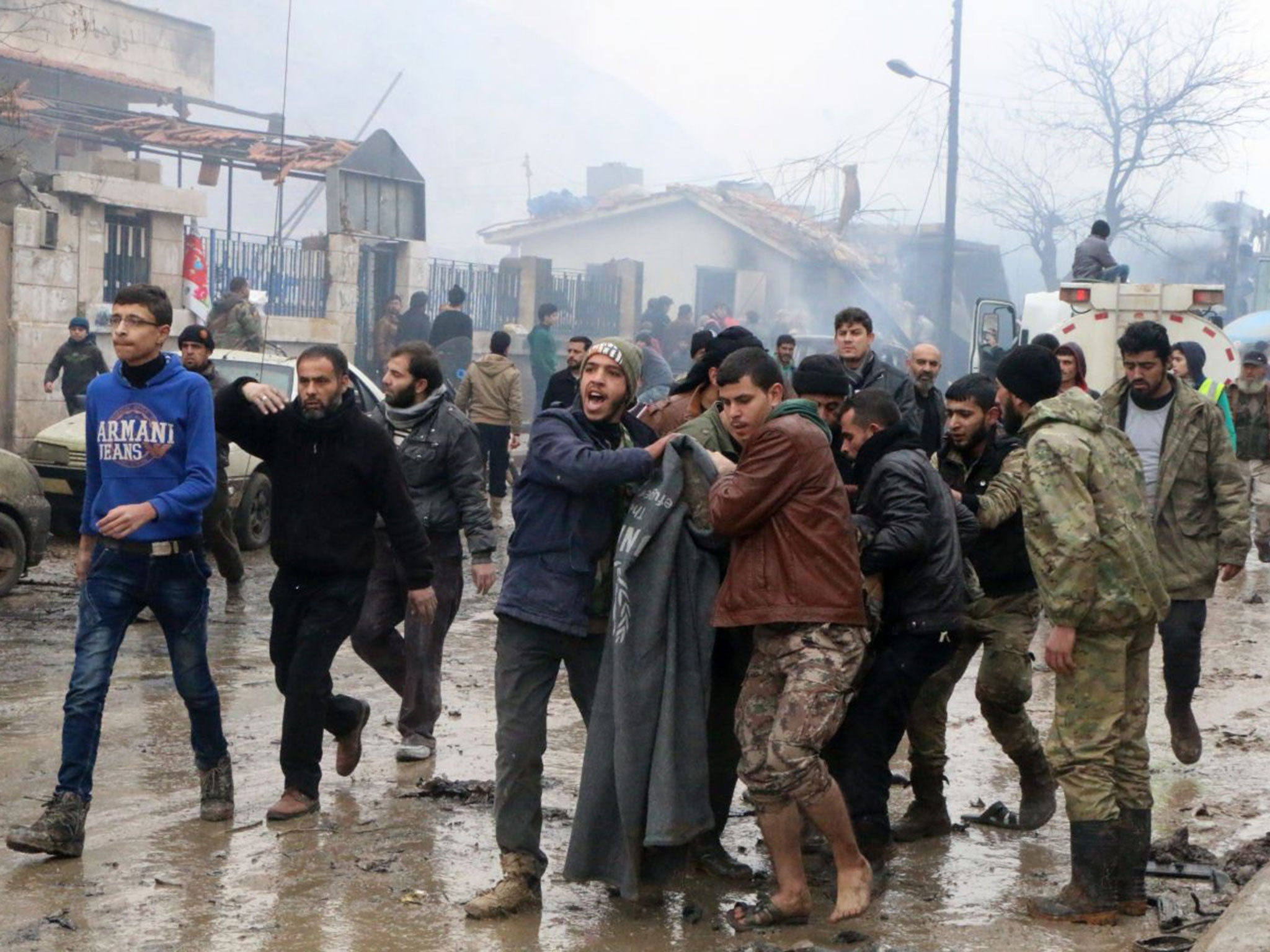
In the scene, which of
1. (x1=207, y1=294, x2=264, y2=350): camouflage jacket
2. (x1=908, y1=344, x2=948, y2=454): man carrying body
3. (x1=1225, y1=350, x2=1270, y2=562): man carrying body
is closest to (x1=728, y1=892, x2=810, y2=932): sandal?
(x1=908, y1=344, x2=948, y2=454): man carrying body

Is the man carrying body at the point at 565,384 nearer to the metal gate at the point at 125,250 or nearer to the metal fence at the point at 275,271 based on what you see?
the metal gate at the point at 125,250

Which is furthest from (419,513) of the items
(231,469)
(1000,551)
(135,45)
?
(135,45)

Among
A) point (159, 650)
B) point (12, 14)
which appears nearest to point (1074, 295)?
point (159, 650)

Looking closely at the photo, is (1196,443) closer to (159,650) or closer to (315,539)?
(315,539)

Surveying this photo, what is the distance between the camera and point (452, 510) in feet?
23.6

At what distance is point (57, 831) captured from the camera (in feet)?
17.8

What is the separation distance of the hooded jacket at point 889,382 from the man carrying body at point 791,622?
3124mm

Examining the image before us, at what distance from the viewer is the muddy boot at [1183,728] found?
23.5 ft

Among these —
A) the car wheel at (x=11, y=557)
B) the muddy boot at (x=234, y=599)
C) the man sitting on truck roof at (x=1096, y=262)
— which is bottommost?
the muddy boot at (x=234, y=599)

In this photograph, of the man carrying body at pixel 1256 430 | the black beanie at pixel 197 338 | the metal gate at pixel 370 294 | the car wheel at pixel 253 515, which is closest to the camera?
the black beanie at pixel 197 338

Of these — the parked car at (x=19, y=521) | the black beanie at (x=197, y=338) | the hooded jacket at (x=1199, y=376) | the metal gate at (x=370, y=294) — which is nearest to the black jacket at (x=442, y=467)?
the black beanie at (x=197, y=338)

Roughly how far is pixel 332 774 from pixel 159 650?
3.00 m

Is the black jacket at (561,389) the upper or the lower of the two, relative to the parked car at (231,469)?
upper

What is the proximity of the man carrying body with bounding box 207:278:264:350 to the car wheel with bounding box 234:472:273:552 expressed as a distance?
4298mm
